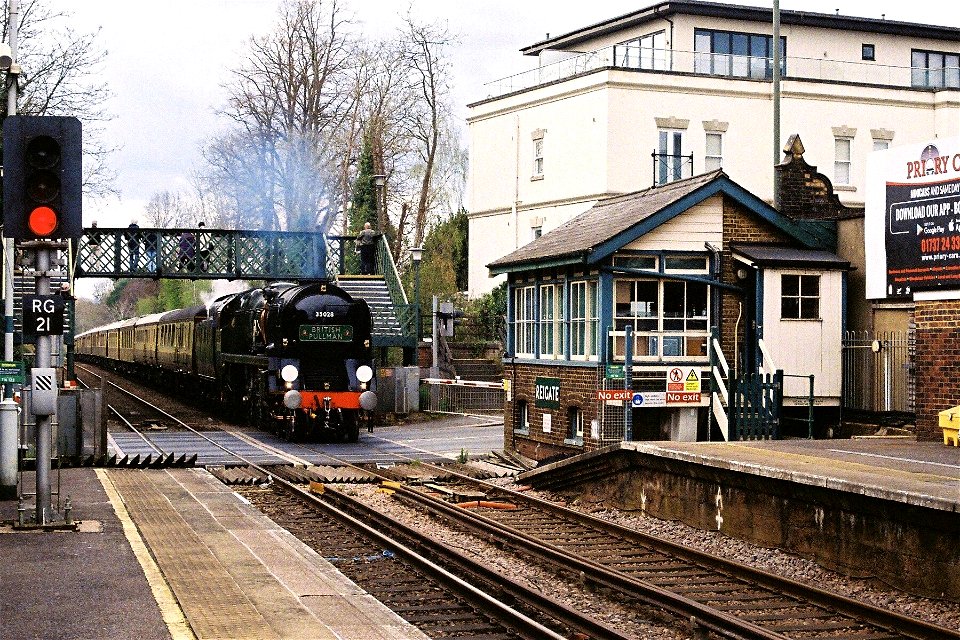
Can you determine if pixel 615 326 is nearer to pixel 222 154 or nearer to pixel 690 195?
pixel 690 195

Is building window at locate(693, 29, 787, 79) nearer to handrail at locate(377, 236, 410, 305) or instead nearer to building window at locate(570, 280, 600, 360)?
handrail at locate(377, 236, 410, 305)

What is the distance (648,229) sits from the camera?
846 inches

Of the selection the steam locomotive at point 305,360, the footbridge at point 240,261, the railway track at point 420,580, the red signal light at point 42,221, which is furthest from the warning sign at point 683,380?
the footbridge at point 240,261

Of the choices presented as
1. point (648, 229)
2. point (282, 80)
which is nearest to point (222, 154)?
point (282, 80)

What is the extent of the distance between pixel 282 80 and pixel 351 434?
91.3 ft

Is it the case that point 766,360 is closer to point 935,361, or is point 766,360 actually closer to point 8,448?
point 935,361

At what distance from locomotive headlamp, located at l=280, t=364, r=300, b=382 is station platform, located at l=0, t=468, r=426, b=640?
463 inches

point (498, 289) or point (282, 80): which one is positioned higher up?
point (282, 80)

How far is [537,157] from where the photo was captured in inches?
1838

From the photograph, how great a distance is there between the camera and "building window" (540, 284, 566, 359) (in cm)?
2319

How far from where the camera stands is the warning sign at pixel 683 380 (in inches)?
811

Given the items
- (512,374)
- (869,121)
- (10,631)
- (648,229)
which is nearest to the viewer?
(10,631)

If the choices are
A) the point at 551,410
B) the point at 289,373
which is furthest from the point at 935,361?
the point at 289,373

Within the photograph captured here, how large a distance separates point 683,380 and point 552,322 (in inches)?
135
